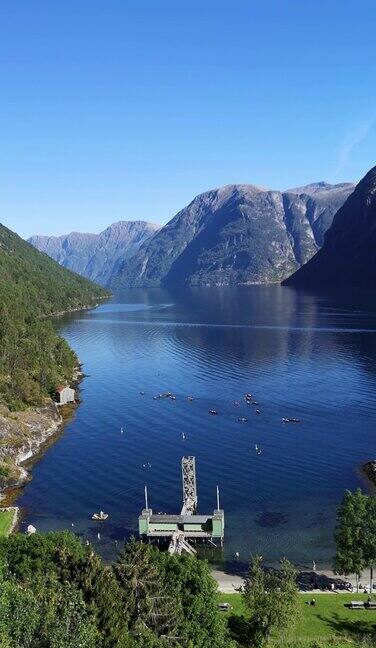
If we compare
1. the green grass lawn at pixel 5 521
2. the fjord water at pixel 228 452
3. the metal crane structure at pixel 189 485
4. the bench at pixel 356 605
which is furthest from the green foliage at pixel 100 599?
the metal crane structure at pixel 189 485

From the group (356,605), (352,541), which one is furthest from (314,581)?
(352,541)

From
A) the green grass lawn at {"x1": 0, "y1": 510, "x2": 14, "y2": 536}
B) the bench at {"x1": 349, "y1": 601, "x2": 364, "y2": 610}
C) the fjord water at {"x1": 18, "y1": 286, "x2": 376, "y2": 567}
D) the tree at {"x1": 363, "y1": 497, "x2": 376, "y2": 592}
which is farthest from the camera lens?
the fjord water at {"x1": 18, "y1": 286, "x2": 376, "y2": 567}

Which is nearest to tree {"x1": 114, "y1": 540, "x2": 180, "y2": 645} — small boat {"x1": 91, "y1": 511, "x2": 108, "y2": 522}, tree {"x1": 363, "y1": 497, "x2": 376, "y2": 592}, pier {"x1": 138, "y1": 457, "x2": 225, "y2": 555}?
tree {"x1": 363, "y1": 497, "x2": 376, "y2": 592}

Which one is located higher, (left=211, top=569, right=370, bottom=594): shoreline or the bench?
the bench

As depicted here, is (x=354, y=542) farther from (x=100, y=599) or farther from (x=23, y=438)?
(x=23, y=438)

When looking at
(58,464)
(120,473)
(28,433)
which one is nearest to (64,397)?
(28,433)

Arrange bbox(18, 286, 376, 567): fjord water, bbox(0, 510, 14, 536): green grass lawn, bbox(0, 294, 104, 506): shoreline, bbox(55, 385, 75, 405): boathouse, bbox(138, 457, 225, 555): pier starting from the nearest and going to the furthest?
bbox(138, 457, 225, 555): pier < bbox(0, 510, 14, 536): green grass lawn < bbox(18, 286, 376, 567): fjord water < bbox(0, 294, 104, 506): shoreline < bbox(55, 385, 75, 405): boathouse

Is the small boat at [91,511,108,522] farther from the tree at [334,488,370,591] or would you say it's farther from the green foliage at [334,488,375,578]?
the green foliage at [334,488,375,578]
